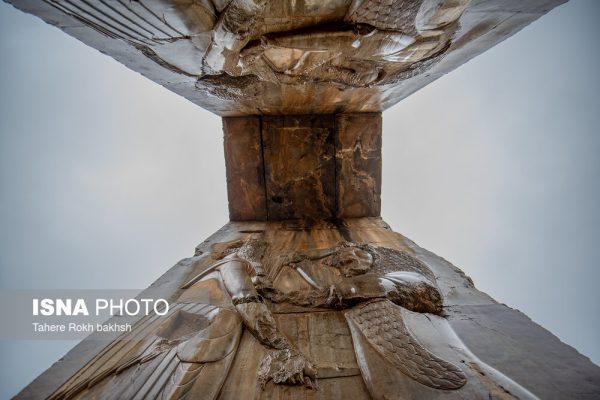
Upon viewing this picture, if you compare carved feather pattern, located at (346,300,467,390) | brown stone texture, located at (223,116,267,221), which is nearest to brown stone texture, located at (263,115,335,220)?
brown stone texture, located at (223,116,267,221)

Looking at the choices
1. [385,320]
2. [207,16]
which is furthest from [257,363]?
[207,16]

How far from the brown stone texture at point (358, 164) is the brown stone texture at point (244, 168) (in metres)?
1.14

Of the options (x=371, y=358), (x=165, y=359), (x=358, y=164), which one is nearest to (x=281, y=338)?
(x=371, y=358)

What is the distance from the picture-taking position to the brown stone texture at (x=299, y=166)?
13.0 feet

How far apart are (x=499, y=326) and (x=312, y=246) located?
6.18 ft

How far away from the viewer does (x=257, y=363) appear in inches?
65.1

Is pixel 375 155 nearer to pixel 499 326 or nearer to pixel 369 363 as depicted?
pixel 499 326

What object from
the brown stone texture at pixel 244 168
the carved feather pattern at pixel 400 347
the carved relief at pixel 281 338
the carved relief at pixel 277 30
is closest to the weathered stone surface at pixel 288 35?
the carved relief at pixel 277 30

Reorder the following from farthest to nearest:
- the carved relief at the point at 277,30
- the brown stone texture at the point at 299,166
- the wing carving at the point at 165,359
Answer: the brown stone texture at the point at 299,166 < the carved relief at the point at 277,30 < the wing carving at the point at 165,359

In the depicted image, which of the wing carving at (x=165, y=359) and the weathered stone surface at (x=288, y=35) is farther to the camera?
the weathered stone surface at (x=288, y=35)

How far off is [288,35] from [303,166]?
234 centimetres

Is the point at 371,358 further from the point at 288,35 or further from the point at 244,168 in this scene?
the point at 244,168

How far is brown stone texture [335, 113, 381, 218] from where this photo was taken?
3992 millimetres

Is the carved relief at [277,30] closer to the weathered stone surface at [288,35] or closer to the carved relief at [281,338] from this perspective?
the weathered stone surface at [288,35]
